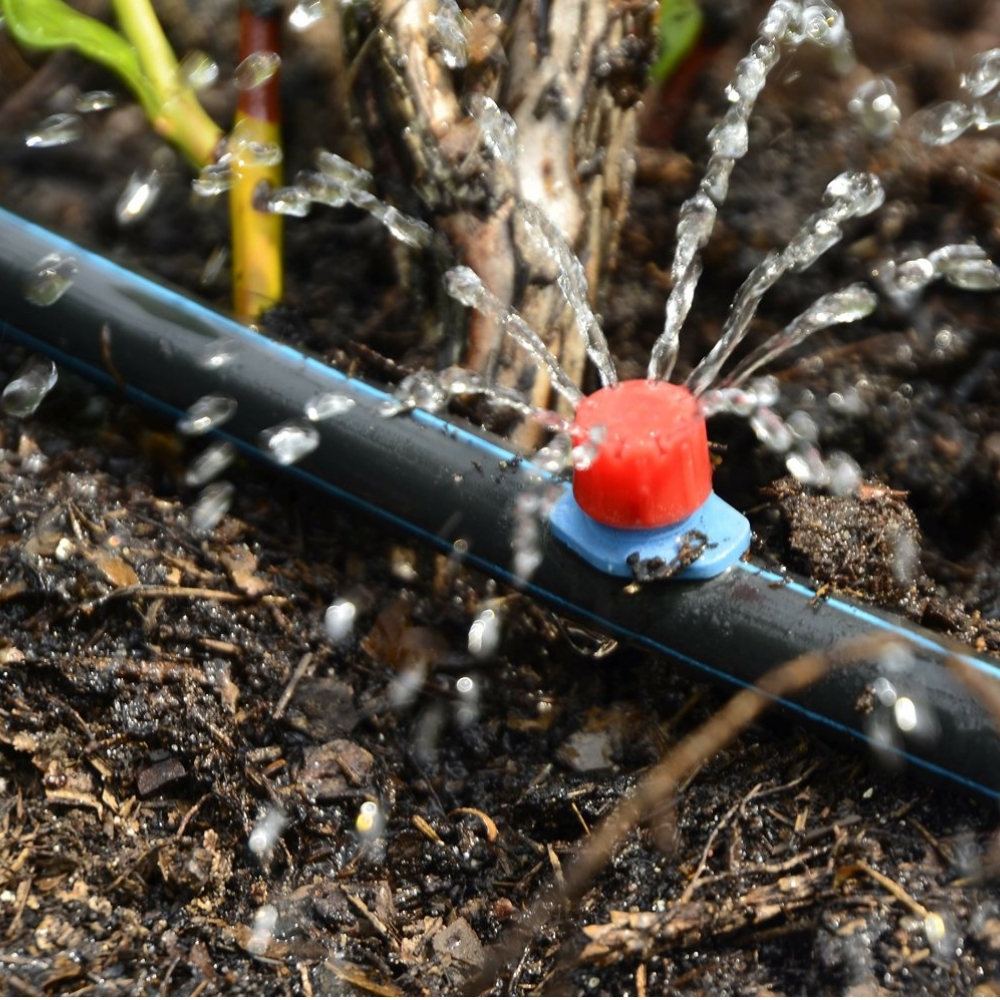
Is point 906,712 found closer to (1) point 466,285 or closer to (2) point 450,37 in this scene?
(1) point 466,285

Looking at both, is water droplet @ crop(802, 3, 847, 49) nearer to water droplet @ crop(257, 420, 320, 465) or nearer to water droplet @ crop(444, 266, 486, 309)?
water droplet @ crop(444, 266, 486, 309)

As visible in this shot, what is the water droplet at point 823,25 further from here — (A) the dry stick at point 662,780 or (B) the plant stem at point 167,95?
(A) the dry stick at point 662,780

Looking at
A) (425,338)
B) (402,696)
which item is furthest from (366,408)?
(402,696)

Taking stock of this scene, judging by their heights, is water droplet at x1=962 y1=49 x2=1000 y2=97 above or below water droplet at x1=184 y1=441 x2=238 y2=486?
above

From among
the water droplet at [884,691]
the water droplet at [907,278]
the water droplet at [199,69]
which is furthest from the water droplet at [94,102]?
the water droplet at [884,691]

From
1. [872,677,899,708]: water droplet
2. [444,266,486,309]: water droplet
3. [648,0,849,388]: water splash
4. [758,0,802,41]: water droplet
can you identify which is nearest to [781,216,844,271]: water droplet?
[648,0,849,388]: water splash

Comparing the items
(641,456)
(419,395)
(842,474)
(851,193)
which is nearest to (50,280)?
(419,395)
